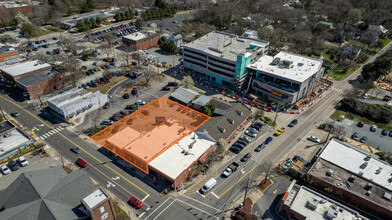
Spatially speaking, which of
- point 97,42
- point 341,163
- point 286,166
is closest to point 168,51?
point 97,42

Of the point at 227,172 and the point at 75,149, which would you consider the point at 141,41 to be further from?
the point at 227,172

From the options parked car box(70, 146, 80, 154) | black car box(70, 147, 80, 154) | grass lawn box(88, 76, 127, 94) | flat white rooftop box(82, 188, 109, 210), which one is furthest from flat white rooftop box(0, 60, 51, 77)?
flat white rooftop box(82, 188, 109, 210)

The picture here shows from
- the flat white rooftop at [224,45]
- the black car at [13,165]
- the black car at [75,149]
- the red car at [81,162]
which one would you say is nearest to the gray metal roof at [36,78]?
the black car at [13,165]

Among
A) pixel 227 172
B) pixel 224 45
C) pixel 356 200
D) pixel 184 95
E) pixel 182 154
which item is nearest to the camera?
pixel 356 200

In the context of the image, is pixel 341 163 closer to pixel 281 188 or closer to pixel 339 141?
pixel 339 141

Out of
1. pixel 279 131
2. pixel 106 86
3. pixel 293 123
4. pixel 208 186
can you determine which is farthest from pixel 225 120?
pixel 106 86

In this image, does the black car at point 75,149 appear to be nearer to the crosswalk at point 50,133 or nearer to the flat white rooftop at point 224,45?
the crosswalk at point 50,133
